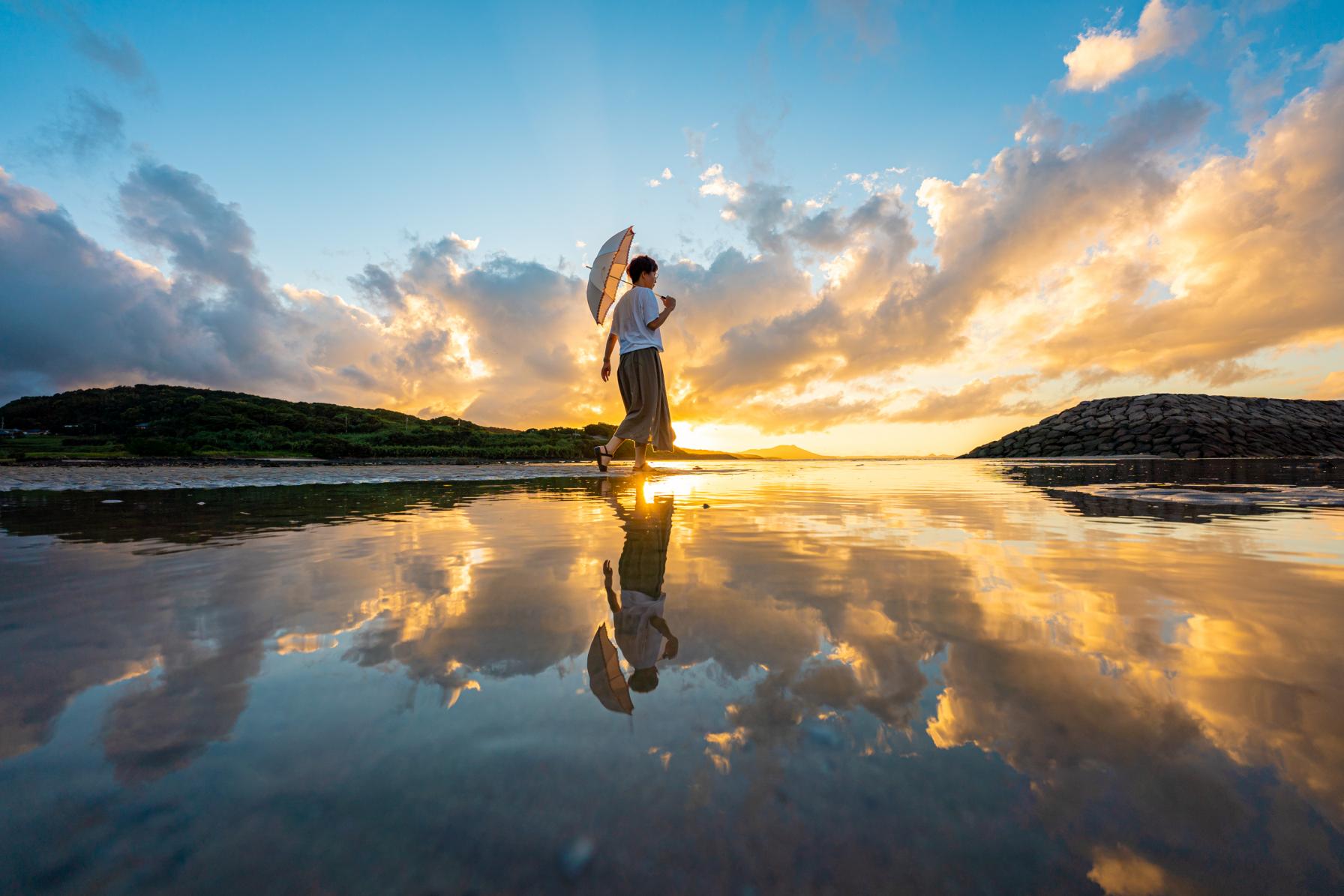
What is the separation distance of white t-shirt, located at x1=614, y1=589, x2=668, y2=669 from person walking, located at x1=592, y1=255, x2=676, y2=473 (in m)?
6.14

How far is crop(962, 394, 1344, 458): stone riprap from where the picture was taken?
103ft

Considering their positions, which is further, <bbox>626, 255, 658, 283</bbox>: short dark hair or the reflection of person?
<bbox>626, 255, 658, 283</bbox>: short dark hair

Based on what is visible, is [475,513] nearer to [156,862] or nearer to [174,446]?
[156,862]

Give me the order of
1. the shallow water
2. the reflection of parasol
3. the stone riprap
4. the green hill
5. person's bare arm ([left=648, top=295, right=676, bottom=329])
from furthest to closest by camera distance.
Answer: the stone riprap
the green hill
person's bare arm ([left=648, top=295, right=676, bottom=329])
the reflection of parasol
the shallow water

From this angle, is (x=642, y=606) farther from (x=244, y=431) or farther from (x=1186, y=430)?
(x=244, y=431)

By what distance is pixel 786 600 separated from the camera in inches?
78.5

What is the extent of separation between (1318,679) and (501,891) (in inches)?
69.6

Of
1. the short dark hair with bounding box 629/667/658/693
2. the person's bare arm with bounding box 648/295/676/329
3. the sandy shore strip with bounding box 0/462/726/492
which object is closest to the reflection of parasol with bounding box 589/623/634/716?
the short dark hair with bounding box 629/667/658/693

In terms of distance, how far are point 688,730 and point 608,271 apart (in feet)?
29.3

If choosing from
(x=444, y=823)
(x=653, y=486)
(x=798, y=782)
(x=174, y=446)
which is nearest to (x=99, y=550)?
(x=444, y=823)

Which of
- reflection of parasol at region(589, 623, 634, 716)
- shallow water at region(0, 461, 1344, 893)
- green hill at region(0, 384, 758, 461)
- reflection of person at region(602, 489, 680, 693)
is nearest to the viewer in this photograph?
shallow water at region(0, 461, 1344, 893)

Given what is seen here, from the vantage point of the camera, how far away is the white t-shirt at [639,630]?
1.49m

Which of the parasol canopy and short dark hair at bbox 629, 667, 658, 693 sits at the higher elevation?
the parasol canopy

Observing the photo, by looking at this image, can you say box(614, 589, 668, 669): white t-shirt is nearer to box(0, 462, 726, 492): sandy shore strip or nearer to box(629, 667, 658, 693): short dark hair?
box(629, 667, 658, 693): short dark hair
